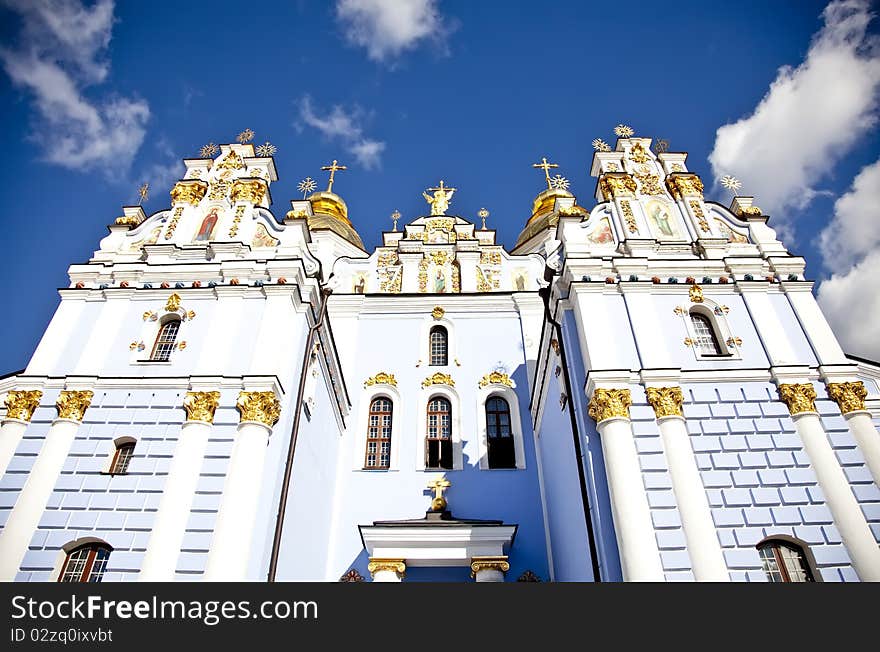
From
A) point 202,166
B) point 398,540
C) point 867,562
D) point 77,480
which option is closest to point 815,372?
point 867,562

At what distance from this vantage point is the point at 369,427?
18.8m

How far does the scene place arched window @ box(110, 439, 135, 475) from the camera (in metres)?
12.2

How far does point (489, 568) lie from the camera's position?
1380cm

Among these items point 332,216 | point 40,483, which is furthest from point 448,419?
point 332,216

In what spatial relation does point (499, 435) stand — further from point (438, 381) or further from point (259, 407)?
point (259, 407)

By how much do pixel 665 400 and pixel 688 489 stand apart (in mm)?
1785

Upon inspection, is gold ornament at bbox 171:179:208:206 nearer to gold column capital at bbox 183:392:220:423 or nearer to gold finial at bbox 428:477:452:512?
gold column capital at bbox 183:392:220:423

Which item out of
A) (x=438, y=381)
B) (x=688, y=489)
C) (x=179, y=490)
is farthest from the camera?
(x=438, y=381)

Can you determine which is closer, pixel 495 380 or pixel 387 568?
pixel 387 568

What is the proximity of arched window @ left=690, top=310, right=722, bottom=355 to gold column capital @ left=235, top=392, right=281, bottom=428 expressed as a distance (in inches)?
355

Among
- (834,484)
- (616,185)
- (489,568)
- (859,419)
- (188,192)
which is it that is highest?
(188,192)

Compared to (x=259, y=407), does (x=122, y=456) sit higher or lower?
lower

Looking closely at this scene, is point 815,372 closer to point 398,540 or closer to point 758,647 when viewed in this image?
point 758,647

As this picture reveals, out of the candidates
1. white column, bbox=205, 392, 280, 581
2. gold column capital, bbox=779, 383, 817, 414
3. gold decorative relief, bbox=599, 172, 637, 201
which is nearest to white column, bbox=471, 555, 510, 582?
white column, bbox=205, 392, 280, 581
